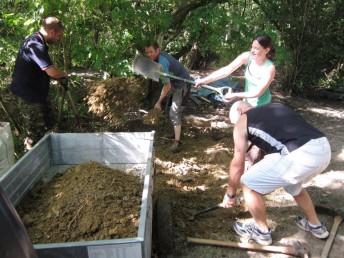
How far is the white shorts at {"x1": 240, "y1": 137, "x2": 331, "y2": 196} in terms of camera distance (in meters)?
3.27

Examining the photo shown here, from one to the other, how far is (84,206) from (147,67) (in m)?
2.63

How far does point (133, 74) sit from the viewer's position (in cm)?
548

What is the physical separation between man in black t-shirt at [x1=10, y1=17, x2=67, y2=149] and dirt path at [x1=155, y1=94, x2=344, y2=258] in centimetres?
157

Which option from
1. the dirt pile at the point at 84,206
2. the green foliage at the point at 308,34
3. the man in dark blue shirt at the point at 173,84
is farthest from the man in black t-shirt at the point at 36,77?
the green foliage at the point at 308,34

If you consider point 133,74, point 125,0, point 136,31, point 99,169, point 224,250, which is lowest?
point 224,250

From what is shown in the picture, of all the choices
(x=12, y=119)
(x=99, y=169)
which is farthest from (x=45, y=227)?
(x=12, y=119)

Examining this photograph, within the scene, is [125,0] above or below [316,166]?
above

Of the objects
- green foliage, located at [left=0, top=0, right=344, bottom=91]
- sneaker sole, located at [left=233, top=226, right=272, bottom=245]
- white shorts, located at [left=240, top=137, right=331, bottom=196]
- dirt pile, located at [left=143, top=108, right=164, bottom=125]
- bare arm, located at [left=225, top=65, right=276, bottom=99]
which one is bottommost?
sneaker sole, located at [left=233, top=226, right=272, bottom=245]

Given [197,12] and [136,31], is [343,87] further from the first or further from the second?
[136,31]

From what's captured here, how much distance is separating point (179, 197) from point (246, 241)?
101 cm

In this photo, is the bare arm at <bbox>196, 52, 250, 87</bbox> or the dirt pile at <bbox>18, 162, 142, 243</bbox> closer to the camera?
the dirt pile at <bbox>18, 162, 142, 243</bbox>

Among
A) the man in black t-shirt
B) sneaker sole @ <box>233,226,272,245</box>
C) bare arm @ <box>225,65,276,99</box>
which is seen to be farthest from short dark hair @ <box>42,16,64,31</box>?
sneaker sole @ <box>233,226,272,245</box>

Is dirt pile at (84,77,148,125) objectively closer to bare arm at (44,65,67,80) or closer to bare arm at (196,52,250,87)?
bare arm at (44,65,67,80)

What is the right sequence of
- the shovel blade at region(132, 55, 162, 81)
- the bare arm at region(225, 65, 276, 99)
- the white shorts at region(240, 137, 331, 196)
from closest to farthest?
the white shorts at region(240, 137, 331, 196) → the bare arm at region(225, 65, 276, 99) → the shovel blade at region(132, 55, 162, 81)
